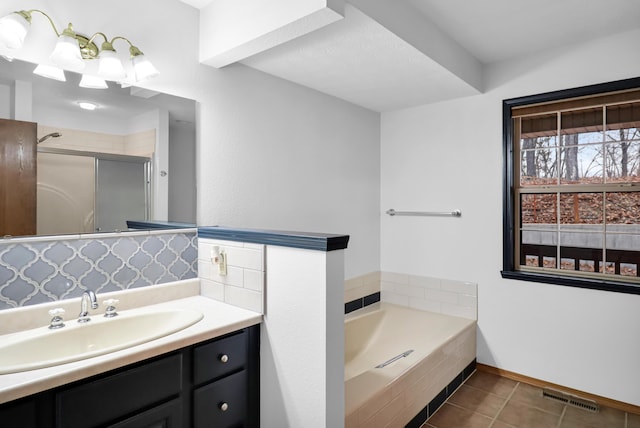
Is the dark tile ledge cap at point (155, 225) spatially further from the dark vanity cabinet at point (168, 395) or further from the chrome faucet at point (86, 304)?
the dark vanity cabinet at point (168, 395)

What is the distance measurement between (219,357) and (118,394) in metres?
0.39

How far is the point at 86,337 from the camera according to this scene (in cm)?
150

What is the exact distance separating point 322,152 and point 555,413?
2.31 meters

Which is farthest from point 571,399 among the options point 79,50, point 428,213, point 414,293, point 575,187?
point 79,50

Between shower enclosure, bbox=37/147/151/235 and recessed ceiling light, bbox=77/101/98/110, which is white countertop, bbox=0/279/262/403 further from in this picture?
recessed ceiling light, bbox=77/101/98/110

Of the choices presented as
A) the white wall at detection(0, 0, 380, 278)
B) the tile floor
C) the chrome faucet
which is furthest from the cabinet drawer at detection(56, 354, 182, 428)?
the tile floor

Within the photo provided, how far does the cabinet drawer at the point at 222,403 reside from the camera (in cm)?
147

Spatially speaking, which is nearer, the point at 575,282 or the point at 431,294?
the point at 575,282

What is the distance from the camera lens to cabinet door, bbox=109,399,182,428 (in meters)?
1.27

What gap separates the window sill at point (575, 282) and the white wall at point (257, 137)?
1176 mm

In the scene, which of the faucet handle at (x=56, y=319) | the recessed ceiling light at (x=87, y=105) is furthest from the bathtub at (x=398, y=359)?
the recessed ceiling light at (x=87, y=105)

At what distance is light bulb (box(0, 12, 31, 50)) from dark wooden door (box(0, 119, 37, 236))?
0.29m

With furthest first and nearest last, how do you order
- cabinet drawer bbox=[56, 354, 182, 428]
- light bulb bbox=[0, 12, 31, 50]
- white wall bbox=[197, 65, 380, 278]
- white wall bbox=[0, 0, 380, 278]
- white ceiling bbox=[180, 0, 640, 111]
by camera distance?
white wall bbox=[197, 65, 380, 278]
white ceiling bbox=[180, 0, 640, 111]
white wall bbox=[0, 0, 380, 278]
light bulb bbox=[0, 12, 31, 50]
cabinet drawer bbox=[56, 354, 182, 428]

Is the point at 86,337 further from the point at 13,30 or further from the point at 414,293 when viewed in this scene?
the point at 414,293
